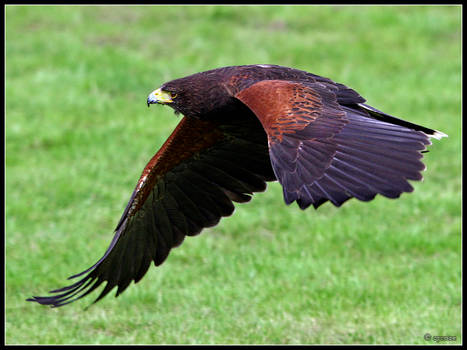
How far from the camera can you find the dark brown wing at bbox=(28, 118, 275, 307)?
6.64 meters

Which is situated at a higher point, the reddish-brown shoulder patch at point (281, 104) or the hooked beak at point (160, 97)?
the hooked beak at point (160, 97)

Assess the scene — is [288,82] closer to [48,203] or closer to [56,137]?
[48,203]

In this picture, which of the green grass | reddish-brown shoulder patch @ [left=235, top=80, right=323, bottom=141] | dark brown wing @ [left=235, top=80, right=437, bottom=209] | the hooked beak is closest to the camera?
dark brown wing @ [left=235, top=80, right=437, bottom=209]

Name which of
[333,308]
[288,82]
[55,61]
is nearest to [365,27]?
[55,61]

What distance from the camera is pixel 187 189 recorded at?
Answer: 6.92 m

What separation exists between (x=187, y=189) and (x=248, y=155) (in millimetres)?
509

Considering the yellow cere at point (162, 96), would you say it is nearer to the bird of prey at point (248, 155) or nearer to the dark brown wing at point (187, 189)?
the bird of prey at point (248, 155)

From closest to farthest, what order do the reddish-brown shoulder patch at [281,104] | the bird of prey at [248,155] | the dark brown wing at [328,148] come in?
the dark brown wing at [328,148] < the bird of prey at [248,155] < the reddish-brown shoulder patch at [281,104]

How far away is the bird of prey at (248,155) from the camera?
195 inches

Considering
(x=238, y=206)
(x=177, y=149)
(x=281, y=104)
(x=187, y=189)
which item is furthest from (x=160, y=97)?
(x=238, y=206)

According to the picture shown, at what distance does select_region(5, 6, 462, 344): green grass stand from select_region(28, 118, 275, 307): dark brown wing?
668mm

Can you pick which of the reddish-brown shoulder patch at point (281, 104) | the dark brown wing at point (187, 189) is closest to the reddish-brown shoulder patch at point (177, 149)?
the dark brown wing at point (187, 189)

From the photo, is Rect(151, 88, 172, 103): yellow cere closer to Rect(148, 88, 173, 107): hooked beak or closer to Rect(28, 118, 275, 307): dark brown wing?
Rect(148, 88, 173, 107): hooked beak

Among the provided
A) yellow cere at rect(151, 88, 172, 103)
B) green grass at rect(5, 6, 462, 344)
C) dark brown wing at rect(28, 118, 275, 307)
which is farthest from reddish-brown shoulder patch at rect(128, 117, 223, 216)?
green grass at rect(5, 6, 462, 344)
